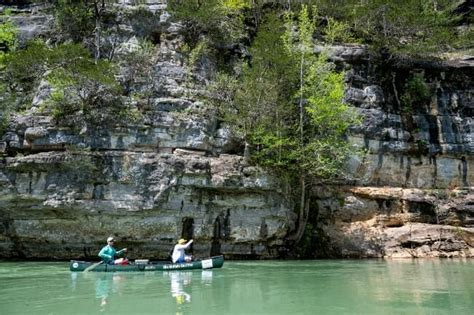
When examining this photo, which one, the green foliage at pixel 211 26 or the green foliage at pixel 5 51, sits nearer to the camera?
the green foliage at pixel 5 51

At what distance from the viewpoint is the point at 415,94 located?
26.0 m

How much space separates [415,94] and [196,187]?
1417 centimetres

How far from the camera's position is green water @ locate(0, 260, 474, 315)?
978 cm

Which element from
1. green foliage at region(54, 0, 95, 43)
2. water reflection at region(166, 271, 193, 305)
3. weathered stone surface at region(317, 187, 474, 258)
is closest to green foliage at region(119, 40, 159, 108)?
green foliage at region(54, 0, 95, 43)

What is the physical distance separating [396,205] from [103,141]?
1454 cm

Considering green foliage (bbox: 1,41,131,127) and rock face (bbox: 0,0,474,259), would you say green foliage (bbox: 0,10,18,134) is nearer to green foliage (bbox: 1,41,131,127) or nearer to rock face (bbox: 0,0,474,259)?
rock face (bbox: 0,0,474,259)

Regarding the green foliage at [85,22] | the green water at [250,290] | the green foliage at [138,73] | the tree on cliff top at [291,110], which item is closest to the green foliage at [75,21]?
the green foliage at [85,22]

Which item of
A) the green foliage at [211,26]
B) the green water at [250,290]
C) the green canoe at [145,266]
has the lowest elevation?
the green water at [250,290]

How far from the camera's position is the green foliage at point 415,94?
25.8 m

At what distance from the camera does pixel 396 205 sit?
23.0 metres

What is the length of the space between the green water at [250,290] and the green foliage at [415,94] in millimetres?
10384

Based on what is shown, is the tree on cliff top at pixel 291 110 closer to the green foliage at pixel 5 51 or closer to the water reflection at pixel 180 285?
the water reflection at pixel 180 285

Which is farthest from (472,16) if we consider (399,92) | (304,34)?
(304,34)

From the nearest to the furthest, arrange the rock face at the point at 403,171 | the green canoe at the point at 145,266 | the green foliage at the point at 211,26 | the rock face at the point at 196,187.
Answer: the green canoe at the point at 145,266 → the rock face at the point at 196,187 → the rock face at the point at 403,171 → the green foliage at the point at 211,26
